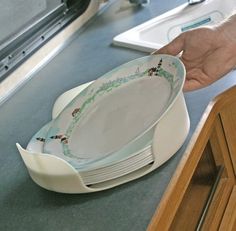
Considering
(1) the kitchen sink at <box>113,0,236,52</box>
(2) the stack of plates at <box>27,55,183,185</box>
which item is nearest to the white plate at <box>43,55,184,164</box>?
(2) the stack of plates at <box>27,55,183,185</box>

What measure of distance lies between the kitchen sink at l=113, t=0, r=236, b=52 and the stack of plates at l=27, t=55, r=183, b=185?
13.9 inches

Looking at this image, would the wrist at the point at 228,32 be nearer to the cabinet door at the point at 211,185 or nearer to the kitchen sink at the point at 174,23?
the cabinet door at the point at 211,185

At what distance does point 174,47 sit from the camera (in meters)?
0.95

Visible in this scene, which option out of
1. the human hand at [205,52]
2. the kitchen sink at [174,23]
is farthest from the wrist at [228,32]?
the kitchen sink at [174,23]

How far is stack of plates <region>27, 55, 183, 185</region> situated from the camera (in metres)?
0.68

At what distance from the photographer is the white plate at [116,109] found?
2.44 ft

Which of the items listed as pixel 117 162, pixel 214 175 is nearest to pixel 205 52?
pixel 214 175

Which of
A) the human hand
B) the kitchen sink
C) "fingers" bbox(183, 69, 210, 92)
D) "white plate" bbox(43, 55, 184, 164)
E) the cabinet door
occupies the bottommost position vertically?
the cabinet door

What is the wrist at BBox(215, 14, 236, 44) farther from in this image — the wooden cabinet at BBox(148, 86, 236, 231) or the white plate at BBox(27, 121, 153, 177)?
the white plate at BBox(27, 121, 153, 177)

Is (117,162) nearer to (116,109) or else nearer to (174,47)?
(116,109)

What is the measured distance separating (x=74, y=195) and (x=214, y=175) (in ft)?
1.28

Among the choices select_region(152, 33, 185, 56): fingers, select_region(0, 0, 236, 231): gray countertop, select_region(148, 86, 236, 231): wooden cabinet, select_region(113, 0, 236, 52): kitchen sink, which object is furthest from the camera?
select_region(113, 0, 236, 52): kitchen sink

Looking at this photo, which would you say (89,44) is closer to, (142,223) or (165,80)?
(165,80)

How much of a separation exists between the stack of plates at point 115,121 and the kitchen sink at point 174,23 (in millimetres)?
354
